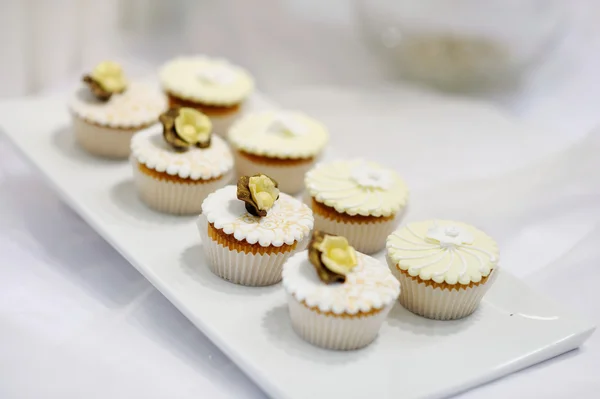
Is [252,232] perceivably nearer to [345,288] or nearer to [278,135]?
[345,288]

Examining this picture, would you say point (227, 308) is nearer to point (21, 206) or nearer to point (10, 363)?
point (10, 363)

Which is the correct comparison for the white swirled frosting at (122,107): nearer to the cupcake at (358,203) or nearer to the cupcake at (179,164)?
the cupcake at (179,164)

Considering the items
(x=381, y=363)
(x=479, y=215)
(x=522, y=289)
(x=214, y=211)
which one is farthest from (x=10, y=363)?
(x=479, y=215)

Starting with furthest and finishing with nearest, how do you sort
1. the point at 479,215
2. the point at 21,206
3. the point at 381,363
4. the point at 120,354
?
the point at 479,215 → the point at 21,206 → the point at 120,354 → the point at 381,363

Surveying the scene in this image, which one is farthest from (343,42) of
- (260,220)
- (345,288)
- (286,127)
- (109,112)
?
(345,288)

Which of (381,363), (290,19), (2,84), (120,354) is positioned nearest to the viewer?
(381,363)

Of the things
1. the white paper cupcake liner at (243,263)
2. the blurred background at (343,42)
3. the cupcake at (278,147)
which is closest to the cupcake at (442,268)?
the white paper cupcake liner at (243,263)

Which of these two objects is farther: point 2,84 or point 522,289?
point 2,84
